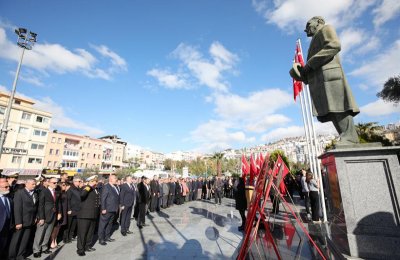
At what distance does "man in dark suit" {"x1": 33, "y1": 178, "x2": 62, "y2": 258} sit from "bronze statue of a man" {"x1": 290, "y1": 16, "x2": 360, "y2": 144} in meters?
7.51

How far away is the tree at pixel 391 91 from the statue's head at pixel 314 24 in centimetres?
2461

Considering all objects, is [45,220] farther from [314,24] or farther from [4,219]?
[314,24]

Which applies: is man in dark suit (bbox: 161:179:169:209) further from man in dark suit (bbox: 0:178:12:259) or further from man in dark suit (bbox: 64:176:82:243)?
man in dark suit (bbox: 0:178:12:259)

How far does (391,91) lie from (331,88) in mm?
25393

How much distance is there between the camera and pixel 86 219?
6.30 meters

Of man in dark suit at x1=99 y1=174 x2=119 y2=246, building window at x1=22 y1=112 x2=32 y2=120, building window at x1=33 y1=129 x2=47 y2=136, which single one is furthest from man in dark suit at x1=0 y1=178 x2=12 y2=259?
building window at x1=33 y1=129 x2=47 y2=136

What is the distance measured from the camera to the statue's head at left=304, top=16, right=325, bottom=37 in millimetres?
4531

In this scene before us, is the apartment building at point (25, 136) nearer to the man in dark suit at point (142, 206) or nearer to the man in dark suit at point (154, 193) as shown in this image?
the man in dark suit at point (154, 193)

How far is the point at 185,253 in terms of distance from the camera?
216 inches

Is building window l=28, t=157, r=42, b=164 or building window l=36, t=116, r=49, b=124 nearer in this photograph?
building window l=28, t=157, r=42, b=164

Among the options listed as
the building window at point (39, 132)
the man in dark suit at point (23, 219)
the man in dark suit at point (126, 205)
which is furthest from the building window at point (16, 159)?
the man in dark suit at point (23, 219)

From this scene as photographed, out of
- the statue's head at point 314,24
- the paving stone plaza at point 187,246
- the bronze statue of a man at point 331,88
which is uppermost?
the statue's head at point 314,24

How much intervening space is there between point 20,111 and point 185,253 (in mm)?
53170

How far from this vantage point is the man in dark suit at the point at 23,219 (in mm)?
5262
